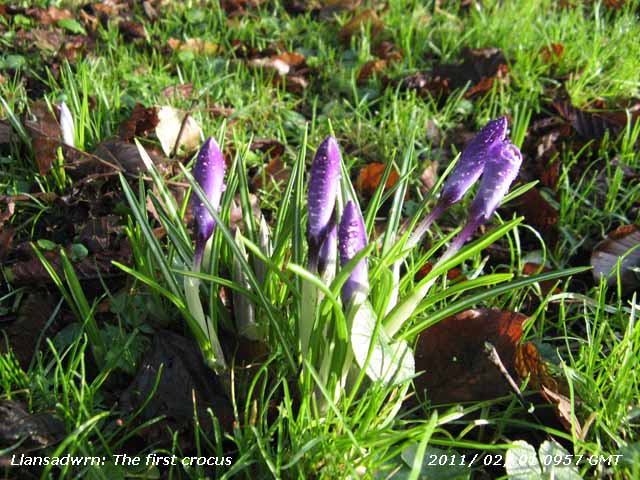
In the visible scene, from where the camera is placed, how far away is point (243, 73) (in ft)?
8.56

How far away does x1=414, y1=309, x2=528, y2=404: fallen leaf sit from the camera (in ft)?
4.17

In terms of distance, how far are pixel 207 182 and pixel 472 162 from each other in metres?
0.51

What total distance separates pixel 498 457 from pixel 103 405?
0.85 metres

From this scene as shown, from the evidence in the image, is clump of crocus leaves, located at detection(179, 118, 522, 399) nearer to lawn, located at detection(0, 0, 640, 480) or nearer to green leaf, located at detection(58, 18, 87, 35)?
lawn, located at detection(0, 0, 640, 480)

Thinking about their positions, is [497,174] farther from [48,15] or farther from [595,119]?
[48,15]

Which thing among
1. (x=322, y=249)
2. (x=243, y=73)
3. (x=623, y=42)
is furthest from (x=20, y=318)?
(x=623, y=42)

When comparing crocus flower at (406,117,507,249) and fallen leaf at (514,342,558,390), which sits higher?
crocus flower at (406,117,507,249)

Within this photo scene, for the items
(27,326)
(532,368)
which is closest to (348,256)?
(532,368)

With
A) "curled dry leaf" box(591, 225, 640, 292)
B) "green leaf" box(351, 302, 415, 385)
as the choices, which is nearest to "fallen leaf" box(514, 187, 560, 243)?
"curled dry leaf" box(591, 225, 640, 292)

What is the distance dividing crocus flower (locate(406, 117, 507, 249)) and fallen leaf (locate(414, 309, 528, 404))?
11.9 inches

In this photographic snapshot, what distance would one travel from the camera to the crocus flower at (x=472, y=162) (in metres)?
1.06

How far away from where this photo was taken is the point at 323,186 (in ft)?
3.16

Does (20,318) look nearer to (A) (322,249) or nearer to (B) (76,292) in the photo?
(B) (76,292)

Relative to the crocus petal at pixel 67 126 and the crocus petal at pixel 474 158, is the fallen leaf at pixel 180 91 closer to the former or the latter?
the crocus petal at pixel 67 126
